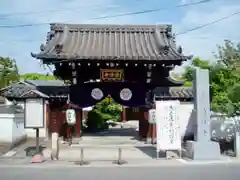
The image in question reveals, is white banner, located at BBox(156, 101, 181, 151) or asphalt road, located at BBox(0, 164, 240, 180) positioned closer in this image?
asphalt road, located at BBox(0, 164, 240, 180)

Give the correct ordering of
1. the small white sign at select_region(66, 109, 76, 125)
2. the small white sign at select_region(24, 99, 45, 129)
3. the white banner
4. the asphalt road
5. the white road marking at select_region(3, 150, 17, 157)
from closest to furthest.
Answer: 1. the asphalt road
2. the white banner
3. the small white sign at select_region(24, 99, 45, 129)
4. the white road marking at select_region(3, 150, 17, 157)
5. the small white sign at select_region(66, 109, 76, 125)

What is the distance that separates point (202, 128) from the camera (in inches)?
593

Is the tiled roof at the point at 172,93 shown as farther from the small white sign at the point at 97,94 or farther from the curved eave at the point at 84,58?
the small white sign at the point at 97,94

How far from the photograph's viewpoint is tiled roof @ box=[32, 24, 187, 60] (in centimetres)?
1950

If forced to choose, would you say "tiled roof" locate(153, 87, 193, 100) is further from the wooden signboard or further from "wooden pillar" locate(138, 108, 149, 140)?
the wooden signboard

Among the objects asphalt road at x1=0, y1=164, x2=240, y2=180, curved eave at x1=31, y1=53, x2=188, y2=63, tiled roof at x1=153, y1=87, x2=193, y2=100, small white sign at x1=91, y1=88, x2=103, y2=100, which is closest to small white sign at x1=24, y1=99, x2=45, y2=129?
asphalt road at x1=0, y1=164, x2=240, y2=180

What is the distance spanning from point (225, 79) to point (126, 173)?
1791 centimetres

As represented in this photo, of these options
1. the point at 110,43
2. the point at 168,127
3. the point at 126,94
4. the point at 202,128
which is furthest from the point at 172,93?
the point at 202,128

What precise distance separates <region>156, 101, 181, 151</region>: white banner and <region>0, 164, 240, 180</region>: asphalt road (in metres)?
2.25

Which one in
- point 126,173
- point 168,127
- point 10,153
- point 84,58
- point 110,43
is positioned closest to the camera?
point 126,173

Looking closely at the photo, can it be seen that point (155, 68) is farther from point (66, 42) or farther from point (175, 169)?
point (175, 169)

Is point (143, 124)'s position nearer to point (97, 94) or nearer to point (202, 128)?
point (97, 94)

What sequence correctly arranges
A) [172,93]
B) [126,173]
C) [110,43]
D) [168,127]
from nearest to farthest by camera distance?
[126,173] → [168,127] → [172,93] → [110,43]

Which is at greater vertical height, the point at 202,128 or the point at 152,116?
the point at 152,116
